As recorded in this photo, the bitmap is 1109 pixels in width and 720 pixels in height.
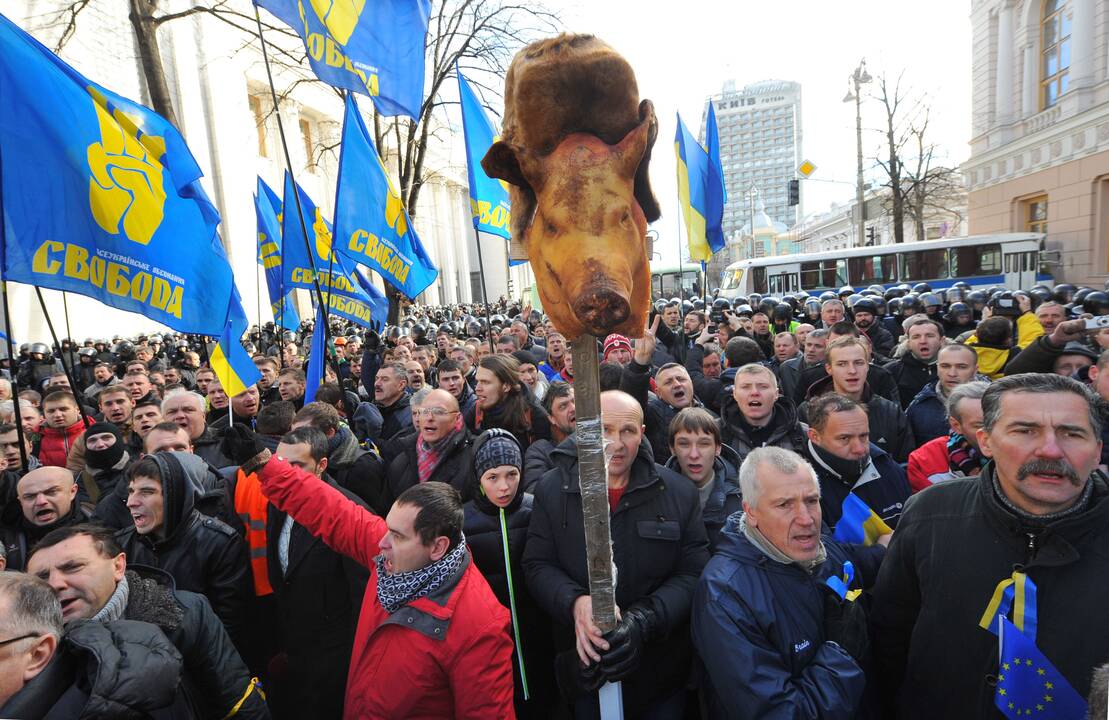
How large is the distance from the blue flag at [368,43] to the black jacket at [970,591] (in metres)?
4.91

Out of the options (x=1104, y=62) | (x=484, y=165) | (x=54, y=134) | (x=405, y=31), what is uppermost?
(x=1104, y=62)

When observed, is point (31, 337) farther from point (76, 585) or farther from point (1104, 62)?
point (1104, 62)

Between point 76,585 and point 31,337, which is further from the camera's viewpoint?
point 31,337

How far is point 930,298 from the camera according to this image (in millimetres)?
10180

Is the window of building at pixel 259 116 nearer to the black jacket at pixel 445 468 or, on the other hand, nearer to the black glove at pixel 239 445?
the black jacket at pixel 445 468

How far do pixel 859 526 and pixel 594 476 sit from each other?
5.41 ft

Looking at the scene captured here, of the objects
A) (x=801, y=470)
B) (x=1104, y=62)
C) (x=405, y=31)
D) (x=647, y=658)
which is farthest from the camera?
(x=1104, y=62)

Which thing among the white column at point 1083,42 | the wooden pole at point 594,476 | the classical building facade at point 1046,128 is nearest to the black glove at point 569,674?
the wooden pole at point 594,476

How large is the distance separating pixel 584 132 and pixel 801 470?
141cm

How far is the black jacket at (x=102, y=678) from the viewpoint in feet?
5.25

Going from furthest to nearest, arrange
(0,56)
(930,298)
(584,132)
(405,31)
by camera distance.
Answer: (930,298)
(405,31)
(0,56)
(584,132)

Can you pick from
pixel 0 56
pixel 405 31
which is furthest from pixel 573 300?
pixel 405 31

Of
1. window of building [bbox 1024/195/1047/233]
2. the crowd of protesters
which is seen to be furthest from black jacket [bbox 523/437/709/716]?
window of building [bbox 1024/195/1047/233]

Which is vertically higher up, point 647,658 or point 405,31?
point 405,31
